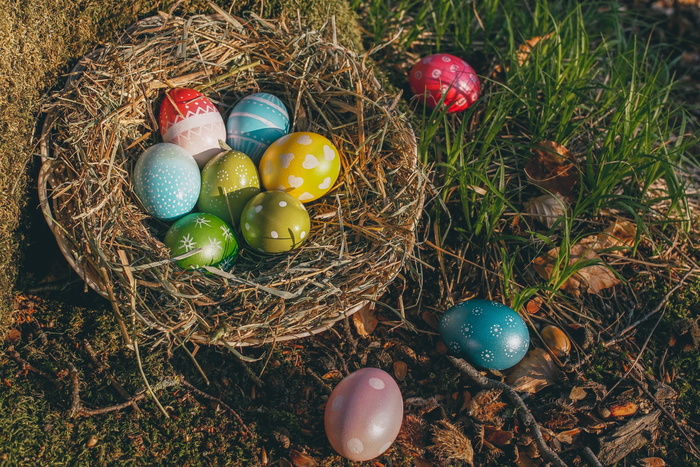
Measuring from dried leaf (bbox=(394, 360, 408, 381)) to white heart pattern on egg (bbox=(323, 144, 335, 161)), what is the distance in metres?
0.95

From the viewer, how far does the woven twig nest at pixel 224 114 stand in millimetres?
2145

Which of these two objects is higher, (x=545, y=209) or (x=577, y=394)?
(x=545, y=209)

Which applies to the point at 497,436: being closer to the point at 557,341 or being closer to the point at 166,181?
the point at 557,341

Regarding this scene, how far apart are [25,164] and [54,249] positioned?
0.43 metres

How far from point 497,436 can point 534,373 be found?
1.10 feet

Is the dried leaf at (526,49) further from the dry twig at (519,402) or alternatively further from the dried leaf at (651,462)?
the dried leaf at (651,462)

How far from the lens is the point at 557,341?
2430 millimetres

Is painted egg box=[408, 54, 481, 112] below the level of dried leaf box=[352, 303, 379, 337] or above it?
above

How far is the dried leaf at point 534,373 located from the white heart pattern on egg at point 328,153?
123 cm

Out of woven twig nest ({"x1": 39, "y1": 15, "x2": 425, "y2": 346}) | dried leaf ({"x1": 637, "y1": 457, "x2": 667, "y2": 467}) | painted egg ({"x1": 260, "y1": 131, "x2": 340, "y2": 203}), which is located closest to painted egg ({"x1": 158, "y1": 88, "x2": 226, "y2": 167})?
woven twig nest ({"x1": 39, "y1": 15, "x2": 425, "y2": 346})

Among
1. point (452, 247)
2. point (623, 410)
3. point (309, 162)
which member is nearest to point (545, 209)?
point (452, 247)

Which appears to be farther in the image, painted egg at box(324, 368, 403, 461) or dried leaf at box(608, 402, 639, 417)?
dried leaf at box(608, 402, 639, 417)

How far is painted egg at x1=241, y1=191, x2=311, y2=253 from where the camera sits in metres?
2.30

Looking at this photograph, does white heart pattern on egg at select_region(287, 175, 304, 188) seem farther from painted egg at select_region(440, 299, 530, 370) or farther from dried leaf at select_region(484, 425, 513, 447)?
dried leaf at select_region(484, 425, 513, 447)
